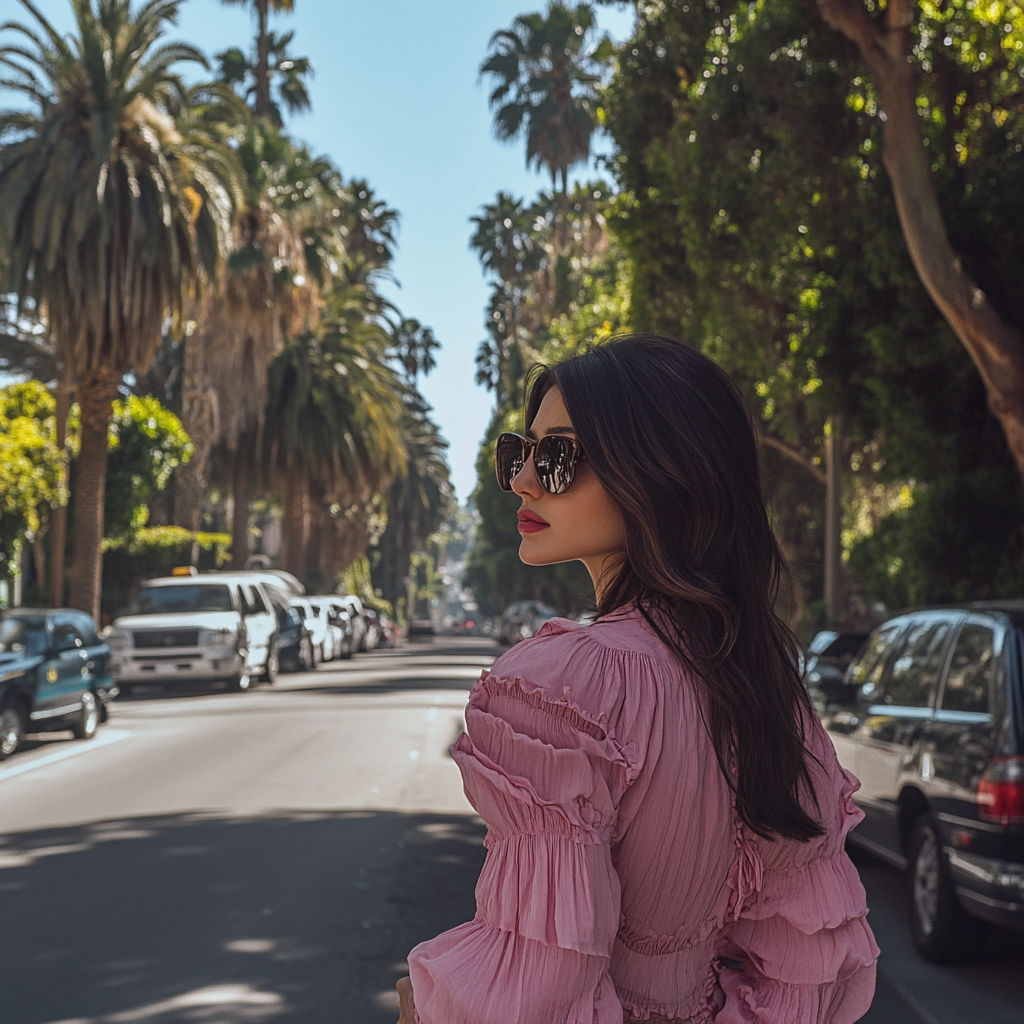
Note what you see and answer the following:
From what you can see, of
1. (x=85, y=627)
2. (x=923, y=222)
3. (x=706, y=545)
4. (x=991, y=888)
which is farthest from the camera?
(x=85, y=627)

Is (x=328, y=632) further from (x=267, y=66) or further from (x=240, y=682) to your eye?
(x=267, y=66)

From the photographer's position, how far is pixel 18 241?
→ 73.2 feet

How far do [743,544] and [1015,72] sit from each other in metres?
13.6

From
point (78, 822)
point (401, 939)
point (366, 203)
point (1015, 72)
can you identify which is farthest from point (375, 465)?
point (401, 939)

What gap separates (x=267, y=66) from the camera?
40938 millimetres

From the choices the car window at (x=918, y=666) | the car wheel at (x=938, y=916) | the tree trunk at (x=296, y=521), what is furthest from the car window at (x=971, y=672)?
the tree trunk at (x=296, y=521)

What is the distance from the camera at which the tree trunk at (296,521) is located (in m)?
38.4

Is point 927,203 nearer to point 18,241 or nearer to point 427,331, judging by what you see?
point 18,241

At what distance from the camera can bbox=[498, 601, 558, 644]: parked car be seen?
39291 millimetres

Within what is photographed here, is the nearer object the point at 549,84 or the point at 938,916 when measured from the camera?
the point at 938,916

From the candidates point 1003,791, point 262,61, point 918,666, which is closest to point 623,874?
point 1003,791

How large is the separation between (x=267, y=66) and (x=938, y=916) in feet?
130

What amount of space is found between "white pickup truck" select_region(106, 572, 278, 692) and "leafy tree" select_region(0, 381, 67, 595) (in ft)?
7.48

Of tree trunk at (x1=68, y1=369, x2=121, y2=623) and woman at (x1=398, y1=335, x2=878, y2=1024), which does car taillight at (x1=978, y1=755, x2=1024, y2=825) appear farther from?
tree trunk at (x1=68, y1=369, x2=121, y2=623)
